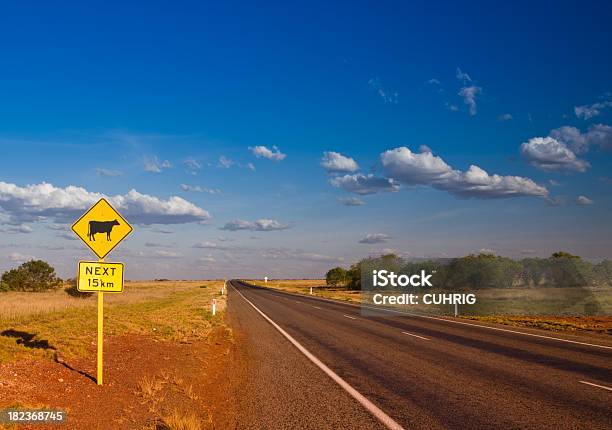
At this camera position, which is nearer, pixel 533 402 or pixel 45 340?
pixel 533 402

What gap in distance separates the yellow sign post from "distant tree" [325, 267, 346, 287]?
108394 mm

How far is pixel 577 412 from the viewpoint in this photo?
7500 mm

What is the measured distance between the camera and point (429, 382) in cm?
988

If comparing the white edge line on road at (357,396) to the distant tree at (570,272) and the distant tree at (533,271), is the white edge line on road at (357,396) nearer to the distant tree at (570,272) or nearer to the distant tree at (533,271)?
the distant tree at (570,272)

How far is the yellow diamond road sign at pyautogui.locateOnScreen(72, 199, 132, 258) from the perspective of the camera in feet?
29.7

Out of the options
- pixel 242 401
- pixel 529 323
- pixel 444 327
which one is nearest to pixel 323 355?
pixel 242 401

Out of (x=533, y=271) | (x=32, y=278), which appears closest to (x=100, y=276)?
(x=533, y=271)

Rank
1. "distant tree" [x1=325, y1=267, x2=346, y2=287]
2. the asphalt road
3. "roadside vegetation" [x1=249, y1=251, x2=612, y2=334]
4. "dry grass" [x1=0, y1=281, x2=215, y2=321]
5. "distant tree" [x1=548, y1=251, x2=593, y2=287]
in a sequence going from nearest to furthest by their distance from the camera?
the asphalt road
"dry grass" [x1=0, y1=281, x2=215, y2=321]
"roadside vegetation" [x1=249, y1=251, x2=612, y2=334]
"distant tree" [x1=548, y1=251, x2=593, y2=287]
"distant tree" [x1=325, y1=267, x2=346, y2=287]

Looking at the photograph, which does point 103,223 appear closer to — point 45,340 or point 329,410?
point 329,410

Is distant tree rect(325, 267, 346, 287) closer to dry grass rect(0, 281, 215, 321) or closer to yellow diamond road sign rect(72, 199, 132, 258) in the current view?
dry grass rect(0, 281, 215, 321)

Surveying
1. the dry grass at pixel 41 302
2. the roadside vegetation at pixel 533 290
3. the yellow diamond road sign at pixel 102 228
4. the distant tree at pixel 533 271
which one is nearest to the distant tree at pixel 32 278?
the dry grass at pixel 41 302

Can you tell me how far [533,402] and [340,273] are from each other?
111143 mm

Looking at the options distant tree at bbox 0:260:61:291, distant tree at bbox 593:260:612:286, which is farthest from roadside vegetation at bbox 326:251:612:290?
distant tree at bbox 0:260:61:291

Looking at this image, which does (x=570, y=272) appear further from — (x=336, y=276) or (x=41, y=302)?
(x=336, y=276)
